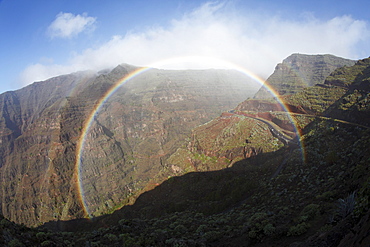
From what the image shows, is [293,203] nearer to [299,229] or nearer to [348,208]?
[299,229]

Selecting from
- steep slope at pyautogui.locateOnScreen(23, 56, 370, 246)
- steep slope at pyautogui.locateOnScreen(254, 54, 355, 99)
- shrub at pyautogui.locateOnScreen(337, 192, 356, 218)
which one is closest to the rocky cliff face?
steep slope at pyautogui.locateOnScreen(23, 56, 370, 246)

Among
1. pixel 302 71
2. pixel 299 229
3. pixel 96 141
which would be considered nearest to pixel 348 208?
pixel 299 229

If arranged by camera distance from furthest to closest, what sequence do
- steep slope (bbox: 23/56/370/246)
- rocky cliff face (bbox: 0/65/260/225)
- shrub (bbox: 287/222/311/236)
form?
1. rocky cliff face (bbox: 0/65/260/225)
2. shrub (bbox: 287/222/311/236)
3. steep slope (bbox: 23/56/370/246)

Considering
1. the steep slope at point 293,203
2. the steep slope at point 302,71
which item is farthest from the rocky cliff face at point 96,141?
the steep slope at point 302,71

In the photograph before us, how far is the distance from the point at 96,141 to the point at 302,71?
335 ft

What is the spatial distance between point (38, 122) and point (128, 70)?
89292 millimetres

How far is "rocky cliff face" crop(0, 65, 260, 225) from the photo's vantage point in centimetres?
7725

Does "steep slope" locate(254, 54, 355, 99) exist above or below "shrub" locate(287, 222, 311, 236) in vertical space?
above

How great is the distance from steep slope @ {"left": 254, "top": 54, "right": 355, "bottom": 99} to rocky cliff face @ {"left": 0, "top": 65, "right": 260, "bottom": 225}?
176 feet

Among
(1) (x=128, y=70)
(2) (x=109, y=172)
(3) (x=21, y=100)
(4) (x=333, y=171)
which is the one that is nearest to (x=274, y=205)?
(4) (x=333, y=171)

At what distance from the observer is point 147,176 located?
85.1 metres

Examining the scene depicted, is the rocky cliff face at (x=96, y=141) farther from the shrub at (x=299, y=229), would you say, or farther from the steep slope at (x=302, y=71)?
the steep slope at (x=302, y=71)

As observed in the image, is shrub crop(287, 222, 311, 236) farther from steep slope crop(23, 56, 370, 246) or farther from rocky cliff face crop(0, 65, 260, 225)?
rocky cliff face crop(0, 65, 260, 225)

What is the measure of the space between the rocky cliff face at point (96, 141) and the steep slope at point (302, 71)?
53.7 metres
